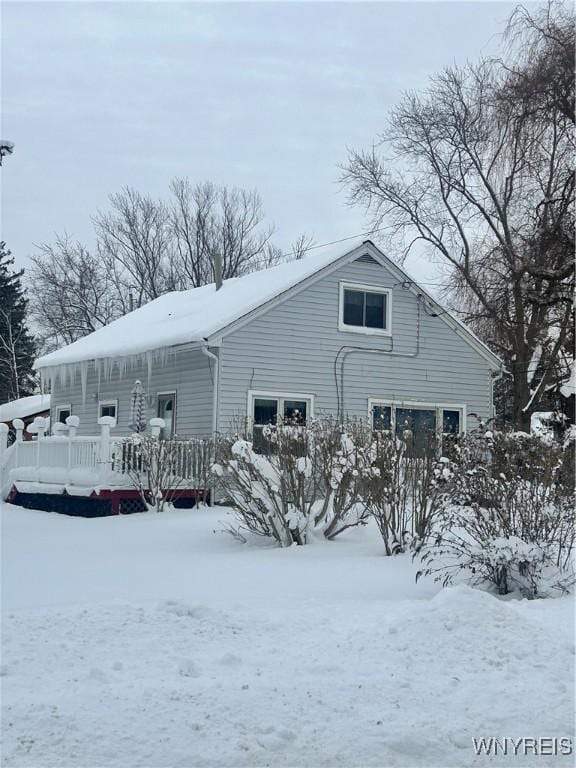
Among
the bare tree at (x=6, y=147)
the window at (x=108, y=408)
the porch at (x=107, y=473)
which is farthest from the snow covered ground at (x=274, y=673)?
the window at (x=108, y=408)

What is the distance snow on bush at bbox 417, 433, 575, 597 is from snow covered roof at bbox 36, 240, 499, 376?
9117mm

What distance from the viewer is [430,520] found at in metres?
8.86

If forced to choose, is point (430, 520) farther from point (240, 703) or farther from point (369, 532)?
point (240, 703)

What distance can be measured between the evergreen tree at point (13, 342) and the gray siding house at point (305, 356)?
24535 mm

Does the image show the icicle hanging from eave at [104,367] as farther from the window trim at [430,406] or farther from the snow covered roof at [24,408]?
the snow covered roof at [24,408]

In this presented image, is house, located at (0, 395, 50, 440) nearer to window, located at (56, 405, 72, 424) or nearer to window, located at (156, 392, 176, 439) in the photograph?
window, located at (56, 405, 72, 424)

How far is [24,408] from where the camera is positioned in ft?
123

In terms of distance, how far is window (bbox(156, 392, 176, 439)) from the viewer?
58.3 feet

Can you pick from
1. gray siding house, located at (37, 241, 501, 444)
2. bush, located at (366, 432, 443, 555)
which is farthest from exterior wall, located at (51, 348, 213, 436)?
bush, located at (366, 432, 443, 555)

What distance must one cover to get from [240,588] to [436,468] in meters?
2.61

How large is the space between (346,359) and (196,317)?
3.21 metres

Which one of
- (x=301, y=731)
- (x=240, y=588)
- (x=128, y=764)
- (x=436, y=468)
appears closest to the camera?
(x=128, y=764)

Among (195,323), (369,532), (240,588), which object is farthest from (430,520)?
(195,323)

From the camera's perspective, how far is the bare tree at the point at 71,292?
130ft
